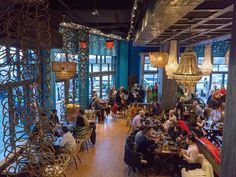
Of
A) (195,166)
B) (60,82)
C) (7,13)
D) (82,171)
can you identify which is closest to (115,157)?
(82,171)

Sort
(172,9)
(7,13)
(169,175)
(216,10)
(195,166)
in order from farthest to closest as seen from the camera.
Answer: (169,175) < (195,166) < (216,10) < (172,9) < (7,13)

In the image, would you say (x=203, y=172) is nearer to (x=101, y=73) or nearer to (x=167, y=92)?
(x=167, y=92)

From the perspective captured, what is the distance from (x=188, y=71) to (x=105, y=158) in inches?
157

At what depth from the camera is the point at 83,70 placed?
423 inches

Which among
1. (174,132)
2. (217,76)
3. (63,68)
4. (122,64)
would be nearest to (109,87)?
(122,64)

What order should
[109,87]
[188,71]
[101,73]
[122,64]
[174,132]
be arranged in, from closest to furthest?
[188,71] → [174,132] → [101,73] → [109,87] → [122,64]

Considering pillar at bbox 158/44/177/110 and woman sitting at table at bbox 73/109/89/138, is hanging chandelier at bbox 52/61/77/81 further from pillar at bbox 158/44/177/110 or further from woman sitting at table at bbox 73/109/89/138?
pillar at bbox 158/44/177/110

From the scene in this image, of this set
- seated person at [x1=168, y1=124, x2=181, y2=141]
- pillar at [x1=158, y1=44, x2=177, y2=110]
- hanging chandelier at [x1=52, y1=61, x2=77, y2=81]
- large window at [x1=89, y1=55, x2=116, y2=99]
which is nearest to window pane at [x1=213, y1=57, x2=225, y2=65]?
pillar at [x1=158, y1=44, x2=177, y2=110]

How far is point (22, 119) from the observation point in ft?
6.40

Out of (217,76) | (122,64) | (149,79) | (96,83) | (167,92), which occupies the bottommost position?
(167,92)

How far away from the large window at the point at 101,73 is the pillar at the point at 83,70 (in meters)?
1.11

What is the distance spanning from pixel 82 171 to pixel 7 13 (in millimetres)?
5010

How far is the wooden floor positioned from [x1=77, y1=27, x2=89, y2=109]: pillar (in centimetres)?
212

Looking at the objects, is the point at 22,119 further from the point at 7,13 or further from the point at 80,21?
the point at 80,21
